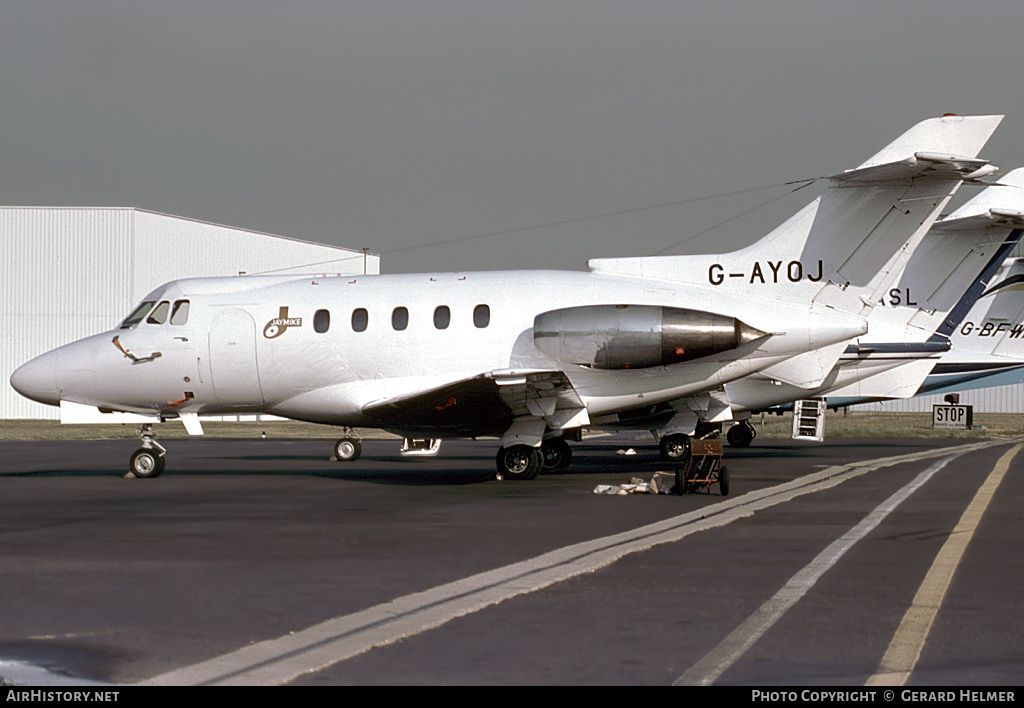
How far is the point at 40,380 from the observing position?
22750 millimetres

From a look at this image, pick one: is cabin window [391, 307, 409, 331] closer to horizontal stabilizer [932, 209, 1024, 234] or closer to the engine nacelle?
the engine nacelle

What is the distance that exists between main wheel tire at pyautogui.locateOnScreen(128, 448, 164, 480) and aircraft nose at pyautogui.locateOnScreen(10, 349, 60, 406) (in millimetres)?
2350

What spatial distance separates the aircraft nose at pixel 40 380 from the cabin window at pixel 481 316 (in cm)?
878

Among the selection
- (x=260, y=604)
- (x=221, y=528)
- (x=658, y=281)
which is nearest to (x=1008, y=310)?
(x=658, y=281)

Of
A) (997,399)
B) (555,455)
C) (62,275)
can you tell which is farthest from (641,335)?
(997,399)

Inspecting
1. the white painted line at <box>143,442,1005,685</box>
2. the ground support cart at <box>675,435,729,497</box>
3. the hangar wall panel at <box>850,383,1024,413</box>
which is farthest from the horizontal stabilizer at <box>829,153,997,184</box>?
the hangar wall panel at <box>850,383,1024,413</box>

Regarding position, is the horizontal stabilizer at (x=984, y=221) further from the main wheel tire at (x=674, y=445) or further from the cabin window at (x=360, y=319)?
the cabin window at (x=360, y=319)

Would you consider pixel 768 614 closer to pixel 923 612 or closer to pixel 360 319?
pixel 923 612

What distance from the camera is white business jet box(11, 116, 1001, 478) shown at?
807 inches

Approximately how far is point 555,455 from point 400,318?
203 inches

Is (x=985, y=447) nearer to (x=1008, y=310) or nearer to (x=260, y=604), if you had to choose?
(x=1008, y=310)

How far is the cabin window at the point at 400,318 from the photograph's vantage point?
21.7m

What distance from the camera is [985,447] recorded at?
35312mm
